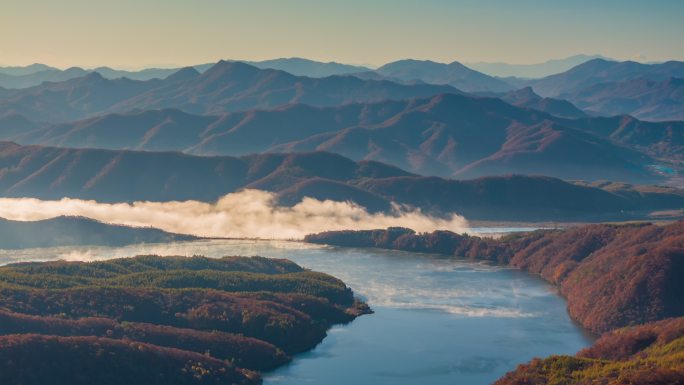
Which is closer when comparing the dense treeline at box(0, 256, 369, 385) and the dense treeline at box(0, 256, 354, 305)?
the dense treeline at box(0, 256, 369, 385)

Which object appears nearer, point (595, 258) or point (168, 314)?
point (168, 314)

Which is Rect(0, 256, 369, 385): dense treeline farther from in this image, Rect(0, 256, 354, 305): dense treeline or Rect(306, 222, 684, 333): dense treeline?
Rect(306, 222, 684, 333): dense treeline

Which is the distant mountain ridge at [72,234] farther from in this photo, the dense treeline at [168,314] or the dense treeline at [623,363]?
the dense treeline at [623,363]

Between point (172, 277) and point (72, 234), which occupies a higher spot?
point (72, 234)

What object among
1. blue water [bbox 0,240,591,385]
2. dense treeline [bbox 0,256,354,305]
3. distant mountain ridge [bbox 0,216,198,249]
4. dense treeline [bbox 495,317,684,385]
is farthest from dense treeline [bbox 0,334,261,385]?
distant mountain ridge [bbox 0,216,198,249]

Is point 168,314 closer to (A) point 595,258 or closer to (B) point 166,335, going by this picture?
(B) point 166,335

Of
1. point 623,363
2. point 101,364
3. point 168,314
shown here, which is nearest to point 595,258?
point 168,314

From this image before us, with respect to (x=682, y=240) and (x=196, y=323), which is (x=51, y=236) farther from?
(x=682, y=240)
